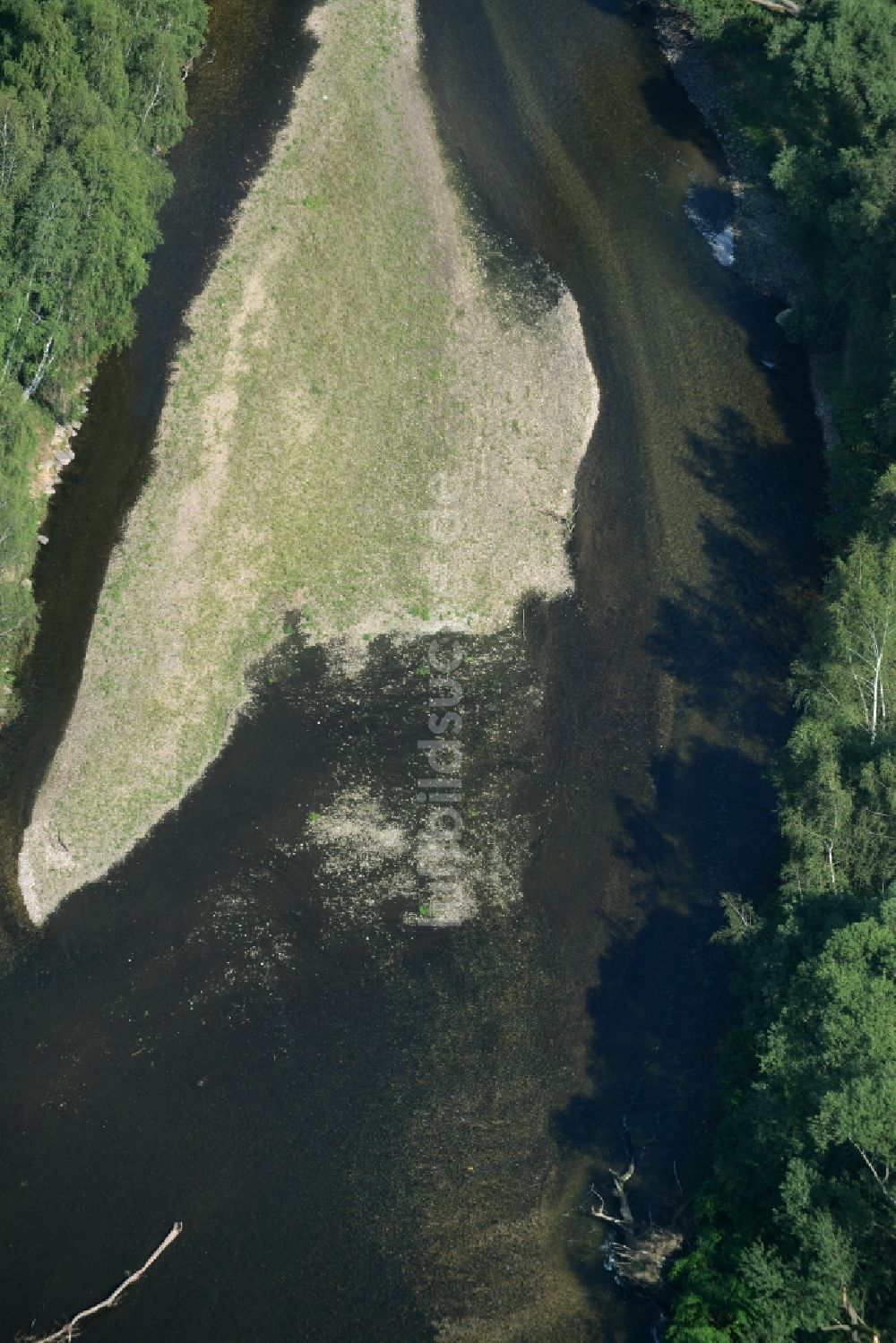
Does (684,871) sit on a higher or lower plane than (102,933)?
higher

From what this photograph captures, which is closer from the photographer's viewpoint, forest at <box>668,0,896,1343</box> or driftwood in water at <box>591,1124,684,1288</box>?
forest at <box>668,0,896,1343</box>

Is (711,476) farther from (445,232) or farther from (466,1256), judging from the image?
(466,1256)

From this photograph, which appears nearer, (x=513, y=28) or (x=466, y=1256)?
(x=466, y=1256)

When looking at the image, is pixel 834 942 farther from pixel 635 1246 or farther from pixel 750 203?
pixel 750 203

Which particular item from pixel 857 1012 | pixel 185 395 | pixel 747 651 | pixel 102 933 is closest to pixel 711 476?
pixel 747 651

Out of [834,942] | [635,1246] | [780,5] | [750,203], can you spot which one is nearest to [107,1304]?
[635,1246]

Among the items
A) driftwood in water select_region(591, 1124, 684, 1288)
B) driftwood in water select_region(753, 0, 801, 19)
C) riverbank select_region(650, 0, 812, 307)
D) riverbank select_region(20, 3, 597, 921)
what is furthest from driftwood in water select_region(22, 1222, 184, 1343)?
driftwood in water select_region(753, 0, 801, 19)

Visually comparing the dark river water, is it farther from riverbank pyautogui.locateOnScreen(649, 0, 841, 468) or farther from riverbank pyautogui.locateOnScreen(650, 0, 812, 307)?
riverbank pyautogui.locateOnScreen(650, 0, 812, 307)
